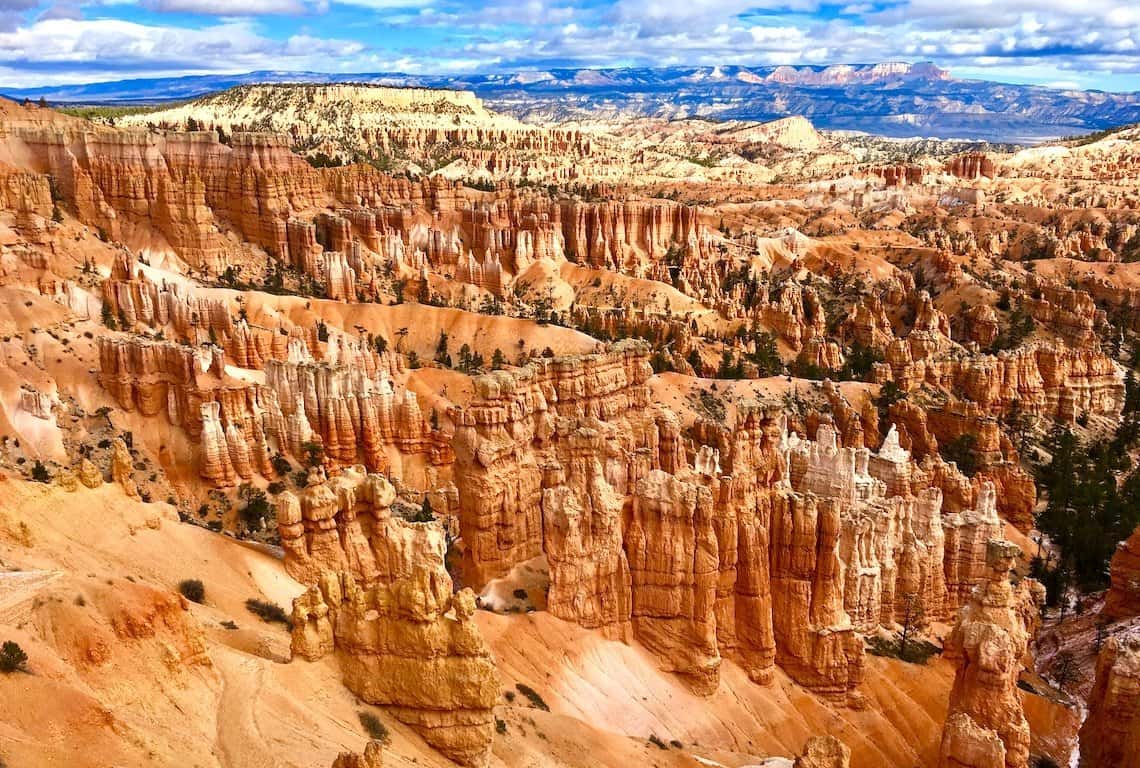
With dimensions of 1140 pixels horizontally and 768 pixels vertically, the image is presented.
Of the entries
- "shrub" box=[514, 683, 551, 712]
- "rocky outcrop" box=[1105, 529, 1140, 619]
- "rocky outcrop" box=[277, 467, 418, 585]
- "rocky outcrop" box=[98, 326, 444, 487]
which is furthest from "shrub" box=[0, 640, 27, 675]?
"rocky outcrop" box=[1105, 529, 1140, 619]

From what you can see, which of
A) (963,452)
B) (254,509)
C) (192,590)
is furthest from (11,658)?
(963,452)

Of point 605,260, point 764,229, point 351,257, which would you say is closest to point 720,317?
point 605,260

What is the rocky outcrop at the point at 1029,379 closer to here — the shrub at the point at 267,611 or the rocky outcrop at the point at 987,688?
the rocky outcrop at the point at 987,688

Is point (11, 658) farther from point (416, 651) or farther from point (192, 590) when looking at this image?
point (192, 590)

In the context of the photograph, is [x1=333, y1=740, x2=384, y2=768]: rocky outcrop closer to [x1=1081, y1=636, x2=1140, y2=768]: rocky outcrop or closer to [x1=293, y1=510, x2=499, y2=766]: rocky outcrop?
[x1=293, y1=510, x2=499, y2=766]: rocky outcrop

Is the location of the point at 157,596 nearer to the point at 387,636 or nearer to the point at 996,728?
the point at 387,636

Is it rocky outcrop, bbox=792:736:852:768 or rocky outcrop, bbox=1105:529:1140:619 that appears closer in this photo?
rocky outcrop, bbox=792:736:852:768

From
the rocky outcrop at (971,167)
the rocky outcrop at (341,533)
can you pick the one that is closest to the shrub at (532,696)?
the rocky outcrop at (341,533)
